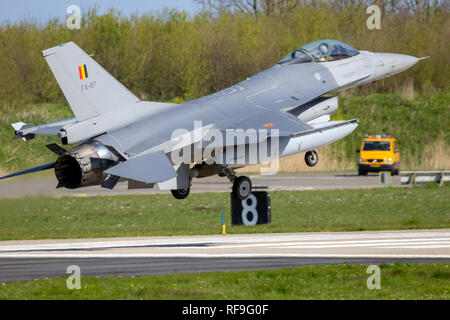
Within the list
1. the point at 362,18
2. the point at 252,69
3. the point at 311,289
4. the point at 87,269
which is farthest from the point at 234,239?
the point at 362,18

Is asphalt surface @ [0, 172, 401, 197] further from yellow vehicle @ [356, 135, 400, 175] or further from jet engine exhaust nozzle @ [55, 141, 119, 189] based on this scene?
jet engine exhaust nozzle @ [55, 141, 119, 189]

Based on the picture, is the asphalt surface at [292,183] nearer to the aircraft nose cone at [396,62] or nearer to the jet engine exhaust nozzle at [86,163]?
the aircraft nose cone at [396,62]

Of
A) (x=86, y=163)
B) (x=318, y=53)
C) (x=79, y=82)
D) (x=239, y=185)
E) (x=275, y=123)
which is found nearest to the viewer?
(x=86, y=163)

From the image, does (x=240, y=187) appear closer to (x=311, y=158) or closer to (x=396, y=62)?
(x=311, y=158)

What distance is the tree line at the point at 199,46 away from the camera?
57.3 m

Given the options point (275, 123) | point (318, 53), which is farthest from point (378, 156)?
point (275, 123)

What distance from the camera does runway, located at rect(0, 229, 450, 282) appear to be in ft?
64.3

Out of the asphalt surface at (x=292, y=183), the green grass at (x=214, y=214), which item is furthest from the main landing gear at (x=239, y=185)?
the asphalt surface at (x=292, y=183)

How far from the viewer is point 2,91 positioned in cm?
5294

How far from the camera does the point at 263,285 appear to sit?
16.5 m

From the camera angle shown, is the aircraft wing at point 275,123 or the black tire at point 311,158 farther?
the black tire at point 311,158

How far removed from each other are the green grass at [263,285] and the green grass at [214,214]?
38.7 ft

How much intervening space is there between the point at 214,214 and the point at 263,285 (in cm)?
2011
